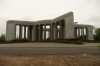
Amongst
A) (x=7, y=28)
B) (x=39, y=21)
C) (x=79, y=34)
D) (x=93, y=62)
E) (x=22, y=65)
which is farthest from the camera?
(x=79, y=34)

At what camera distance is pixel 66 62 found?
10.9 meters

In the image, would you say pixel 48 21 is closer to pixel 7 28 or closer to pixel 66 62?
pixel 7 28

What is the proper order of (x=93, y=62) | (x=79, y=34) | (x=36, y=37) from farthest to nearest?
(x=79, y=34), (x=36, y=37), (x=93, y=62)

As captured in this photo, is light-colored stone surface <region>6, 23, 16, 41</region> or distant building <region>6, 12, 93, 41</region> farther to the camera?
light-colored stone surface <region>6, 23, 16, 41</region>

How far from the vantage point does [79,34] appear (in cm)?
6706

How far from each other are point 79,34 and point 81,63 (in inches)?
2255

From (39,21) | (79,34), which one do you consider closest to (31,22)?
(39,21)

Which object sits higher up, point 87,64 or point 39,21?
point 39,21

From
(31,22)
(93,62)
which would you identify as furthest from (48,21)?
(93,62)

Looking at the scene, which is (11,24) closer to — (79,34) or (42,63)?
(79,34)

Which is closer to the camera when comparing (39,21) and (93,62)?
(93,62)

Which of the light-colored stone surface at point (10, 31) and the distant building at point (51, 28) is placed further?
the light-colored stone surface at point (10, 31)

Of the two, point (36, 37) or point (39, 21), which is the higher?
point (39, 21)

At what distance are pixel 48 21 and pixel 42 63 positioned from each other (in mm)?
42701
